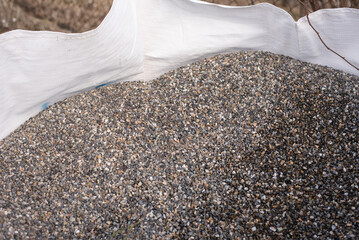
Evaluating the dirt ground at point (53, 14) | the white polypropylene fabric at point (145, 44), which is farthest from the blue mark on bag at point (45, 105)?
the dirt ground at point (53, 14)

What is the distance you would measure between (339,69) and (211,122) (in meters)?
0.65

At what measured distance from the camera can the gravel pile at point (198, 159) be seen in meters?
1.23

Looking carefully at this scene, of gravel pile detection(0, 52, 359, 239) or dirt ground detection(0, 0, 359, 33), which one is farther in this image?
dirt ground detection(0, 0, 359, 33)

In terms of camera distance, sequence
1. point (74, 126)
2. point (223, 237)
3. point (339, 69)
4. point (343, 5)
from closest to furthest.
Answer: point (223, 237)
point (74, 126)
point (339, 69)
point (343, 5)

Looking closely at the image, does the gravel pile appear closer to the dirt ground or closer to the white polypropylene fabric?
the white polypropylene fabric

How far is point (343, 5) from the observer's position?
5.57ft

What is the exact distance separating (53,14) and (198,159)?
2.77ft

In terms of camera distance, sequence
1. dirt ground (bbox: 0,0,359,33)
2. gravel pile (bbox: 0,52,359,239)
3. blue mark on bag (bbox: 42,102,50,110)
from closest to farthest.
Result: gravel pile (bbox: 0,52,359,239) < dirt ground (bbox: 0,0,359,33) < blue mark on bag (bbox: 42,102,50,110)

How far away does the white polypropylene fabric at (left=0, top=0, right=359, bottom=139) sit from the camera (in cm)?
140

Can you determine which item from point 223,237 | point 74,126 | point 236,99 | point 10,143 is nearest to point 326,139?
point 236,99

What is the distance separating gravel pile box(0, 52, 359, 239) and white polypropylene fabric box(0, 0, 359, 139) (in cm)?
6

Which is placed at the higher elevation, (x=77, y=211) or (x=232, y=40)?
(x=232, y=40)

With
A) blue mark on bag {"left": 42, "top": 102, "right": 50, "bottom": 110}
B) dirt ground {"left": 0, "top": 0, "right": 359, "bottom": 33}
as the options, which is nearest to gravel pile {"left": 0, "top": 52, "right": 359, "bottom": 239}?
blue mark on bag {"left": 42, "top": 102, "right": 50, "bottom": 110}

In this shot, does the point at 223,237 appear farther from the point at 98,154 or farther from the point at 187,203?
the point at 98,154
